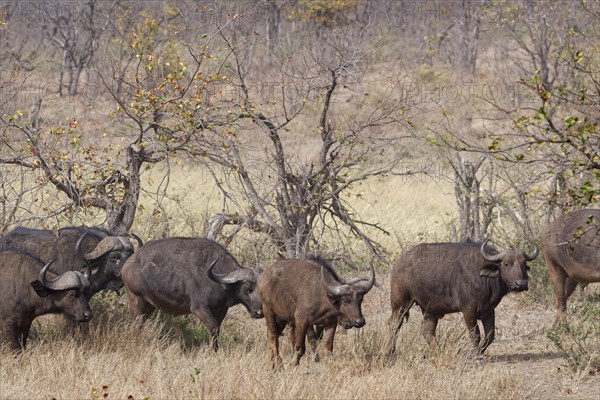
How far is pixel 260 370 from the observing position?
27.6 ft

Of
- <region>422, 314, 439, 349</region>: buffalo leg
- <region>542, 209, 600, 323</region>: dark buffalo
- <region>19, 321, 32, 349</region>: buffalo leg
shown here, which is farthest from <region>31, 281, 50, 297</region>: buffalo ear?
<region>542, 209, 600, 323</region>: dark buffalo

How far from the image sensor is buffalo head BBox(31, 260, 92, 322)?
9086mm

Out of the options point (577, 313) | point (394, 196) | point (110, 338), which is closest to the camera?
point (110, 338)

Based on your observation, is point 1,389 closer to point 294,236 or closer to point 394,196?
point 294,236

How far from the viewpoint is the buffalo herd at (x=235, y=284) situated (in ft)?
29.8

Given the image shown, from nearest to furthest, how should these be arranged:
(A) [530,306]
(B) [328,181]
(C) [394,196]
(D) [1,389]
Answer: (D) [1,389], (A) [530,306], (B) [328,181], (C) [394,196]

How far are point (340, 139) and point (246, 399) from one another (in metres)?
6.05

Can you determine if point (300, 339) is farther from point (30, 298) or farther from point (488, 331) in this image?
point (30, 298)

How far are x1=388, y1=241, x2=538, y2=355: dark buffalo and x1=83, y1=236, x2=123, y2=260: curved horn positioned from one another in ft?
9.37

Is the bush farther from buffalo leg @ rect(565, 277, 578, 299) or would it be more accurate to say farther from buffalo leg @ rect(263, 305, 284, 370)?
buffalo leg @ rect(263, 305, 284, 370)

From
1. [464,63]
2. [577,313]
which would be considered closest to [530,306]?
[577,313]

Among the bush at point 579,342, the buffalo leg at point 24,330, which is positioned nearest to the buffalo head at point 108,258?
the buffalo leg at point 24,330

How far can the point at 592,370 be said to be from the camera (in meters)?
9.12

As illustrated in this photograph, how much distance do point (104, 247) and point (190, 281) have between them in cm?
116
